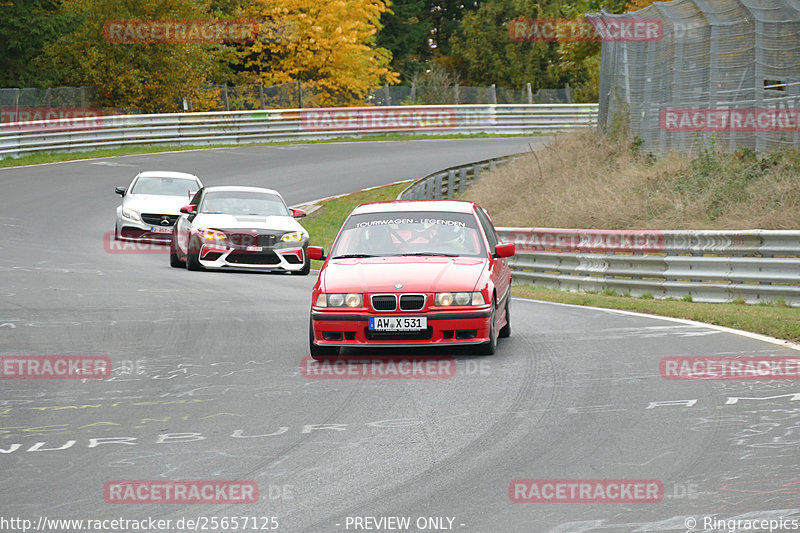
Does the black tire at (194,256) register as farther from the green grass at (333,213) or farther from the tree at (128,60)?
the tree at (128,60)

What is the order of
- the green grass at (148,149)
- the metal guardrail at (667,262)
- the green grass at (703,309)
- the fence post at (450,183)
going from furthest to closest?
1. the green grass at (148,149)
2. the fence post at (450,183)
3. the metal guardrail at (667,262)
4. the green grass at (703,309)

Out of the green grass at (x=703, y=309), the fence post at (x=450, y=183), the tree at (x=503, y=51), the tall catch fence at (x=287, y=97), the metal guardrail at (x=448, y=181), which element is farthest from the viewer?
the tree at (x=503, y=51)

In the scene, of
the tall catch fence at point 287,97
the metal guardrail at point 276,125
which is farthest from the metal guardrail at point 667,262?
the tall catch fence at point 287,97

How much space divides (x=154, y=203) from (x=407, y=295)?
14.4 meters

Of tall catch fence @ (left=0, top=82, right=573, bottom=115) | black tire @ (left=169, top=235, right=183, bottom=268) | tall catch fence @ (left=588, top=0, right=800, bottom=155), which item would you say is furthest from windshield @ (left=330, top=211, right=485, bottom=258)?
tall catch fence @ (left=0, top=82, right=573, bottom=115)

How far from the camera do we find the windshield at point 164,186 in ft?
80.8

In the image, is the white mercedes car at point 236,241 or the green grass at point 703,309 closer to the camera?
the green grass at point 703,309

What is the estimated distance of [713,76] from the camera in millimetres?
23500

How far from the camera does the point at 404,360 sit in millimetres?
10852

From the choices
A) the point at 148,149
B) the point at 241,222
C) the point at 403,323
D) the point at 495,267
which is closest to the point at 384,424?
the point at 403,323

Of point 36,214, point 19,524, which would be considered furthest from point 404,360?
point 36,214

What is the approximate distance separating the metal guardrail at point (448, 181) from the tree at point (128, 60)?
55.7 feet

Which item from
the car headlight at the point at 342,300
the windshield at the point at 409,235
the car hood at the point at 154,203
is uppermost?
the windshield at the point at 409,235

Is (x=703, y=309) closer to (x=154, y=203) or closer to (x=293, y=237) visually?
(x=293, y=237)
